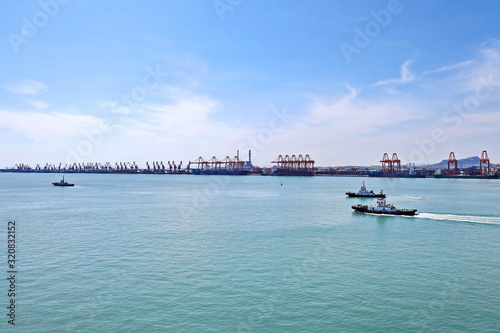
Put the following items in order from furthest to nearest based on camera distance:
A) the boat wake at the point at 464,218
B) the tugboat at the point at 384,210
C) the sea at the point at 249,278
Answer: the tugboat at the point at 384,210
the boat wake at the point at 464,218
the sea at the point at 249,278

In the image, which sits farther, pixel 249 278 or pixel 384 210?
pixel 384 210

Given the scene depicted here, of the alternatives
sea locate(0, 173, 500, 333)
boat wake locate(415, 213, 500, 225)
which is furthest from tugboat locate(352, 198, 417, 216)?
sea locate(0, 173, 500, 333)

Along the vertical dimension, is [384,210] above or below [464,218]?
above

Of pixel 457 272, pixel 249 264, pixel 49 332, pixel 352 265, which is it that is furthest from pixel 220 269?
pixel 457 272

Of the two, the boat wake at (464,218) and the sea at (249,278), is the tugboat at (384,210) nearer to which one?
the boat wake at (464,218)

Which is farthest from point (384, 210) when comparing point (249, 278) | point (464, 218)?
point (249, 278)

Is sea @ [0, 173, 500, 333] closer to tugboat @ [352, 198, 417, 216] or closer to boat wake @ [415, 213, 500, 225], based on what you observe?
boat wake @ [415, 213, 500, 225]

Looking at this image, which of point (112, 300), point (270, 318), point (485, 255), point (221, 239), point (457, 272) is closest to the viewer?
point (270, 318)

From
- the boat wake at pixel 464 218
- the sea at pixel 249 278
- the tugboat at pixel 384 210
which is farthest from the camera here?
the tugboat at pixel 384 210

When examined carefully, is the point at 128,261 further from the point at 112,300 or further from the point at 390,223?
the point at 390,223

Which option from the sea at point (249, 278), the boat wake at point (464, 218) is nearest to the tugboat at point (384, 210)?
the boat wake at point (464, 218)

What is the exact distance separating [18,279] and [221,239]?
16.0 metres

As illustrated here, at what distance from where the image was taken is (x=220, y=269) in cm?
2319

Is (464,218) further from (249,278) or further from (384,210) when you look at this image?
(249,278)
